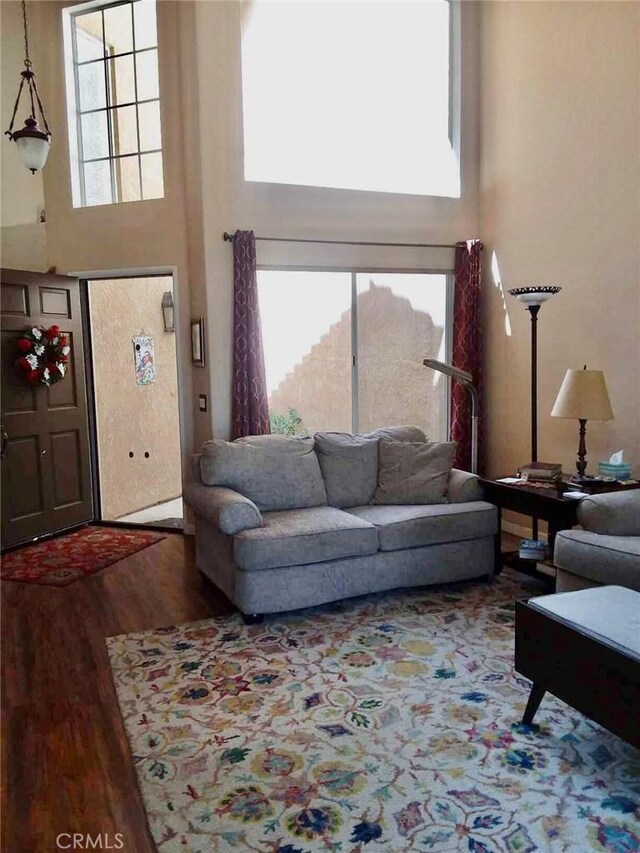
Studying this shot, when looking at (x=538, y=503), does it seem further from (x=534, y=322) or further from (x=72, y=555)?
(x=72, y=555)

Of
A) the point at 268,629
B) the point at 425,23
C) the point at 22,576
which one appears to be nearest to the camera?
the point at 268,629

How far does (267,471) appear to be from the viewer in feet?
13.2

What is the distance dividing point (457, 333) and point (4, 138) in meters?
4.26

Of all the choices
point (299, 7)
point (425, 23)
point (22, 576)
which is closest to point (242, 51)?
point (299, 7)

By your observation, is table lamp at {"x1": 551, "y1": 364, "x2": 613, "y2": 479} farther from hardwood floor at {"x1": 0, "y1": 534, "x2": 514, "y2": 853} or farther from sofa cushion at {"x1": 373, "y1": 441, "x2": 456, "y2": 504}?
hardwood floor at {"x1": 0, "y1": 534, "x2": 514, "y2": 853}

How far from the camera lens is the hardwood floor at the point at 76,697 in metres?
2.03

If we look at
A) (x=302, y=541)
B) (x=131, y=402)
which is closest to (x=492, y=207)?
(x=302, y=541)

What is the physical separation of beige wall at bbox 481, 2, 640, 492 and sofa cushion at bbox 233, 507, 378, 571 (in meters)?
1.81

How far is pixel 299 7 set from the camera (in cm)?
490

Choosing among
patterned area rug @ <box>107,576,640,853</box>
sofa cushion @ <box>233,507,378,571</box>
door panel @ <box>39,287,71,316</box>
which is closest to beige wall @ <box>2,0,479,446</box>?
door panel @ <box>39,287,71,316</box>

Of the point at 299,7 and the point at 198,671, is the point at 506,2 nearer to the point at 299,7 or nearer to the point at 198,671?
the point at 299,7

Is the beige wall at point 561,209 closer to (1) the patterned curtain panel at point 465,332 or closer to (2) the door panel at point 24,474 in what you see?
(1) the patterned curtain panel at point 465,332

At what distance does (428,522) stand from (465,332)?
6.83 feet

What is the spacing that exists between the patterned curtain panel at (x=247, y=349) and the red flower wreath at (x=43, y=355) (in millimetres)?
1532
